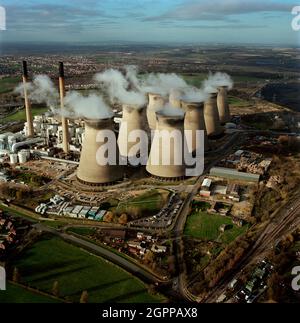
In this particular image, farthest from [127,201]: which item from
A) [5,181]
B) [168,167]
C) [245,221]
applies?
[5,181]

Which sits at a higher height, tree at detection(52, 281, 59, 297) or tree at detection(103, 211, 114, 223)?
tree at detection(103, 211, 114, 223)

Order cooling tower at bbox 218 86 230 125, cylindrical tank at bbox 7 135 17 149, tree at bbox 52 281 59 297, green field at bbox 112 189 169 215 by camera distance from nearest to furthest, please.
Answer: tree at bbox 52 281 59 297
green field at bbox 112 189 169 215
cylindrical tank at bbox 7 135 17 149
cooling tower at bbox 218 86 230 125

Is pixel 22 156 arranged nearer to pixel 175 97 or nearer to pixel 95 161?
pixel 95 161

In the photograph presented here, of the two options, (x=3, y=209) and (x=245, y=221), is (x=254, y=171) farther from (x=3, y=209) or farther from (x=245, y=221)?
(x=3, y=209)

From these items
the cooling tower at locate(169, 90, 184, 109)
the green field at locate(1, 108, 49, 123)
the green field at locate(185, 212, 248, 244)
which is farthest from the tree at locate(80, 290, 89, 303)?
the green field at locate(1, 108, 49, 123)

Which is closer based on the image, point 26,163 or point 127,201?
point 127,201

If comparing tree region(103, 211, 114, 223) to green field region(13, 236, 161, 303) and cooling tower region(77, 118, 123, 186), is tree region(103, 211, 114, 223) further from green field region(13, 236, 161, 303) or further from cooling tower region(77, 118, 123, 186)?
cooling tower region(77, 118, 123, 186)
